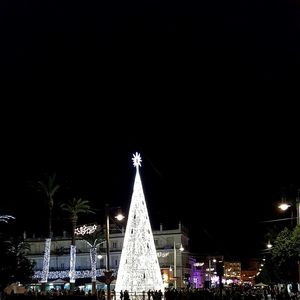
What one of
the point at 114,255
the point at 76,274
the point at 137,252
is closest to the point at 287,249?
the point at 137,252

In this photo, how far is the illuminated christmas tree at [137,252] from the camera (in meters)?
38.9

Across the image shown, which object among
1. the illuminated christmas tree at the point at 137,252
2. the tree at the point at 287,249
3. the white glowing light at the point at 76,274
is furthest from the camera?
the white glowing light at the point at 76,274

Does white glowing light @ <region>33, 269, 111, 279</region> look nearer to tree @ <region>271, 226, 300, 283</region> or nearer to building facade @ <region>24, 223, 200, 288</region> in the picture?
building facade @ <region>24, 223, 200, 288</region>

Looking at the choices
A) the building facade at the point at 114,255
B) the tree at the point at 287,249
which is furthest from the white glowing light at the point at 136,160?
the building facade at the point at 114,255

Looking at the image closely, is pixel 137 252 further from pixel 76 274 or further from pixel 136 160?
pixel 76 274

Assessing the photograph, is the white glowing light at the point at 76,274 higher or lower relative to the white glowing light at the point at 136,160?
lower

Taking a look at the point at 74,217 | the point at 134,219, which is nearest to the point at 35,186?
the point at 74,217

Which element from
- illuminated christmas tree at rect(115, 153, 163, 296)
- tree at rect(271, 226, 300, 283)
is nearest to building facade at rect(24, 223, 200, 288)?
illuminated christmas tree at rect(115, 153, 163, 296)

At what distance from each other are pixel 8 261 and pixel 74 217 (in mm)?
37057

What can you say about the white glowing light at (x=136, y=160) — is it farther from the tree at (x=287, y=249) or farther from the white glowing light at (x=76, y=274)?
the white glowing light at (x=76, y=274)

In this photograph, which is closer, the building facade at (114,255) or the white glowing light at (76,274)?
the white glowing light at (76,274)

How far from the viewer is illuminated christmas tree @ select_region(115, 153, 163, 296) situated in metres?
38.9

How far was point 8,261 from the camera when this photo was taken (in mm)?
33500

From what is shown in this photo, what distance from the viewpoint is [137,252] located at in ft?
128
